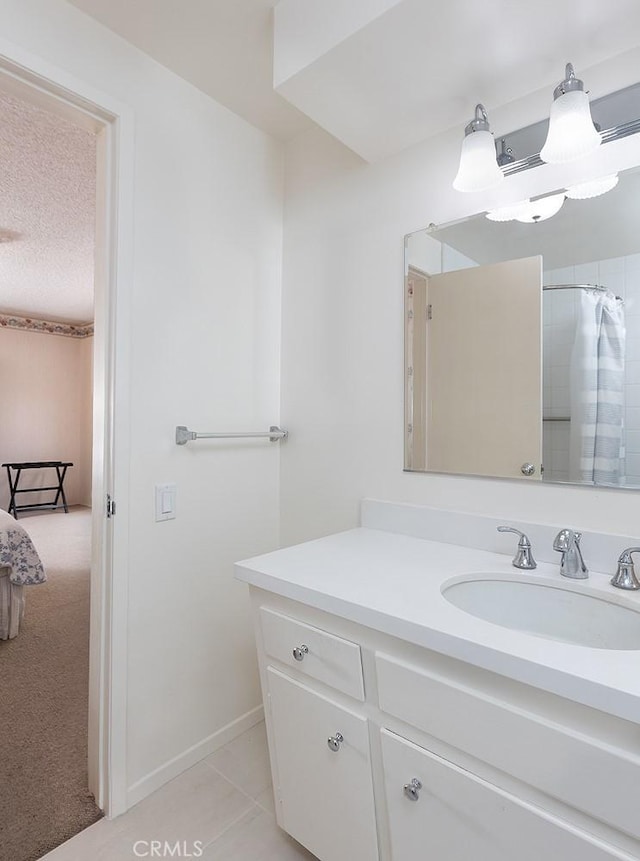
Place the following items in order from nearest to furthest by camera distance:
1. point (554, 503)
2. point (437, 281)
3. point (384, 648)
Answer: point (384, 648) → point (554, 503) → point (437, 281)

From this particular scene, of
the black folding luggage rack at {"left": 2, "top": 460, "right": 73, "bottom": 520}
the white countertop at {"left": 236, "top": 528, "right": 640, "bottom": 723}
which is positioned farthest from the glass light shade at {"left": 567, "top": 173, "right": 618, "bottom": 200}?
the black folding luggage rack at {"left": 2, "top": 460, "right": 73, "bottom": 520}

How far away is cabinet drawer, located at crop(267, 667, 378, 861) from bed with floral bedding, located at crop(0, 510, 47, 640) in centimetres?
219

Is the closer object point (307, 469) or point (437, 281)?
point (437, 281)

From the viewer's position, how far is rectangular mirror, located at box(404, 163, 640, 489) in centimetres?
120

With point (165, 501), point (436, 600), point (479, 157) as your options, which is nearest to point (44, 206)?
point (165, 501)

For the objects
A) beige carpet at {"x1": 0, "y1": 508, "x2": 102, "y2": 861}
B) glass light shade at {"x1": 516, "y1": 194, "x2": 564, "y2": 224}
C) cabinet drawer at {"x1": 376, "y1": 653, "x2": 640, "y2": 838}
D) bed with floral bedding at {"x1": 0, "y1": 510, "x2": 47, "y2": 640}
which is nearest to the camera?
cabinet drawer at {"x1": 376, "y1": 653, "x2": 640, "y2": 838}

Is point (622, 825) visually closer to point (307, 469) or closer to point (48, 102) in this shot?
point (307, 469)

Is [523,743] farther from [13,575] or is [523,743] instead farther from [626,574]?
[13,575]

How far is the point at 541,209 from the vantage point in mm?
1317

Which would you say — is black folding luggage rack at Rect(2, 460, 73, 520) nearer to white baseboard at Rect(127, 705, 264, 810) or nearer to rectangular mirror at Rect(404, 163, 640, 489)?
white baseboard at Rect(127, 705, 264, 810)

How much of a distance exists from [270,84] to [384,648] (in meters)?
1.83

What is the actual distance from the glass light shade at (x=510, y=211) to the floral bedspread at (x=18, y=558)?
2.98 metres

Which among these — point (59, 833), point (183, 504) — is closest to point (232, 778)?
point (59, 833)

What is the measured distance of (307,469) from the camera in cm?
191
